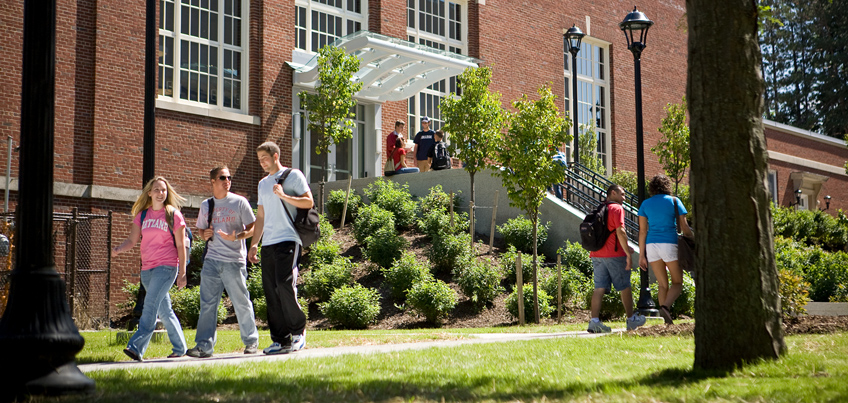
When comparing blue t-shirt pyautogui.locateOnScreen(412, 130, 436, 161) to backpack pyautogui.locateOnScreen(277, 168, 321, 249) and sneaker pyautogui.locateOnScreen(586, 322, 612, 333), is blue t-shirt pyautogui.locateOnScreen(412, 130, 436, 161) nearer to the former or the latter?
sneaker pyautogui.locateOnScreen(586, 322, 612, 333)

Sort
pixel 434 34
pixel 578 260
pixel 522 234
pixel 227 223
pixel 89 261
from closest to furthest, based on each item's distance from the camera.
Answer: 1. pixel 227 223
2. pixel 578 260
3. pixel 89 261
4. pixel 522 234
5. pixel 434 34

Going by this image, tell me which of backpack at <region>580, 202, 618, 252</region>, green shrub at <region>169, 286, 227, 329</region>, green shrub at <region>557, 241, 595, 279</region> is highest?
backpack at <region>580, 202, 618, 252</region>

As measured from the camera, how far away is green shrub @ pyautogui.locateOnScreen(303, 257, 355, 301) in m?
15.0

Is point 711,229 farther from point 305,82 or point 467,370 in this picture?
point 305,82

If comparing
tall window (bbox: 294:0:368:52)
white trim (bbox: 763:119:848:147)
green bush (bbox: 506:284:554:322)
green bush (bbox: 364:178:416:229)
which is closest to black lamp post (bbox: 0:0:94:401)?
green bush (bbox: 506:284:554:322)

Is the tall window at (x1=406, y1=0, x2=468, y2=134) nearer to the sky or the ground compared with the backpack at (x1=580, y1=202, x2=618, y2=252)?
nearer to the sky

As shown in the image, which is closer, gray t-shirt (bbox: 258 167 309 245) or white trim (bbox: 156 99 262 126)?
gray t-shirt (bbox: 258 167 309 245)

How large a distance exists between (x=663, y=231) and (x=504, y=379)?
15.1ft

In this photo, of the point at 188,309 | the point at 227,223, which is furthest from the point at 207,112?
the point at 227,223

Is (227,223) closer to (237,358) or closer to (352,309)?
(237,358)

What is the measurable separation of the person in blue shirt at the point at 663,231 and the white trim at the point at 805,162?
1136 inches

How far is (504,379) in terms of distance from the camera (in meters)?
5.61

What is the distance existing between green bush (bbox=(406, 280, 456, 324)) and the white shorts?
483 centimetres

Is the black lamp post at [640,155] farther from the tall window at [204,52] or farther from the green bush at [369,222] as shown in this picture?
the tall window at [204,52]
